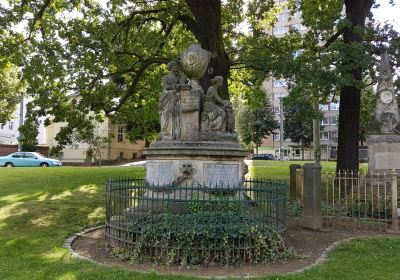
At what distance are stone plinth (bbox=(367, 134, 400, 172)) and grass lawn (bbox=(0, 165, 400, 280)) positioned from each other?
538 centimetres

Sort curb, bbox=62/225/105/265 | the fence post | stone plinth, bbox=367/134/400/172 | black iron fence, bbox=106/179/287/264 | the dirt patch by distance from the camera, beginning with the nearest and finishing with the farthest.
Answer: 1. the dirt patch
2. black iron fence, bbox=106/179/287/264
3. curb, bbox=62/225/105/265
4. the fence post
5. stone plinth, bbox=367/134/400/172

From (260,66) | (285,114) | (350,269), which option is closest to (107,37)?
(260,66)

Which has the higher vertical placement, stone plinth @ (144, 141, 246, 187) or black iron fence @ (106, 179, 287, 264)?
stone plinth @ (144, 141, 246, 187)

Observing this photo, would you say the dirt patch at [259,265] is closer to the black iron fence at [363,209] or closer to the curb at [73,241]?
the curb at [73,241]

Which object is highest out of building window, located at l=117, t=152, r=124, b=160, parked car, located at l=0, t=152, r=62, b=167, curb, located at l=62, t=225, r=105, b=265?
building window, located at l=117, t=152, r=124, b=160

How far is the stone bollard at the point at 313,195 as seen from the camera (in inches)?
398

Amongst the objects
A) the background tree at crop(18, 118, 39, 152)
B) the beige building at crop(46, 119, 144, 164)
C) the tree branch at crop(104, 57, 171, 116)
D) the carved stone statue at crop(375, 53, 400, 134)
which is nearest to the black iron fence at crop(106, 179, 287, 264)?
the carved stone statue at crop(375, 53, 400, 134)

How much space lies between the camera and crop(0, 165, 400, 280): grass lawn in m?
6.42

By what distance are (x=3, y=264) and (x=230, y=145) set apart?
492cm

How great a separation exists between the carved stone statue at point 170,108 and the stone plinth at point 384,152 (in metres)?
7.94

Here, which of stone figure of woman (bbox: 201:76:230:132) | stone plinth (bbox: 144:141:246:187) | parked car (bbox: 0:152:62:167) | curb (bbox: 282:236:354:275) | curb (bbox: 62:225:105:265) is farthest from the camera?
parked car (bbox: 0:152:62:167)

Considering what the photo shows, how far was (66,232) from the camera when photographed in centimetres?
987

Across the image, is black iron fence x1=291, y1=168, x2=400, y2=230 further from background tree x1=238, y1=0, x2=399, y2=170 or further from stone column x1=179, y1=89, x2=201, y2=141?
background tree x1=238, y1=0, x2=399, y2=170

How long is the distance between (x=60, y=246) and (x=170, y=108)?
375 centimetres
